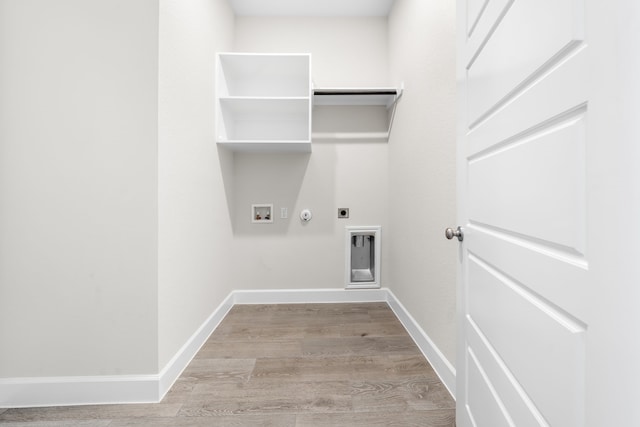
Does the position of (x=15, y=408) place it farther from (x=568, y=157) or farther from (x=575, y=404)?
(x=568, y=157)

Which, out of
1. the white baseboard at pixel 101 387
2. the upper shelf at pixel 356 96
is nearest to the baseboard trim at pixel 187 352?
the white baseboard at pixel 101 387

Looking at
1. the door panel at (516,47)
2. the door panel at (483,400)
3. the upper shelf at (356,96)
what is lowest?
the door panel at (483,400)

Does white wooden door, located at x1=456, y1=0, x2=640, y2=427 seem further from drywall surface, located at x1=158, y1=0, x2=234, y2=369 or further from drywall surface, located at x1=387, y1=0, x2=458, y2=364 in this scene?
drywall surface, located at x1=158, y1=0, x2=234, y2=369

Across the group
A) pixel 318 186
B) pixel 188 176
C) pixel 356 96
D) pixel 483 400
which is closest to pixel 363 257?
pixel 318 186

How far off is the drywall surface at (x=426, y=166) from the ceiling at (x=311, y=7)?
0.23m

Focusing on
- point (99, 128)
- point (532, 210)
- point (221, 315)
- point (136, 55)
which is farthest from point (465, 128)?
point (221, 315)

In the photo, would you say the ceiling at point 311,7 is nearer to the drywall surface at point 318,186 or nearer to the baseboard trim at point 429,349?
the drywall surface at point 318,186

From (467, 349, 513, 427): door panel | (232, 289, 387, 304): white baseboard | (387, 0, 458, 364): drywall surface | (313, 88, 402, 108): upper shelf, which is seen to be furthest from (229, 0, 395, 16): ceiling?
(467, 349, 513, 427): door panel

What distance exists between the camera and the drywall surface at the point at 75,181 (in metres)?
1.32

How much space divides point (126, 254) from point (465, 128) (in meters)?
1.49

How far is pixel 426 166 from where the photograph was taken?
5.88ft

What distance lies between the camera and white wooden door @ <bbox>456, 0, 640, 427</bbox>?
43cm

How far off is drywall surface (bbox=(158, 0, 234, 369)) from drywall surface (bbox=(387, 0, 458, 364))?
1.35m

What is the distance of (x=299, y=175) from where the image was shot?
2701mm
